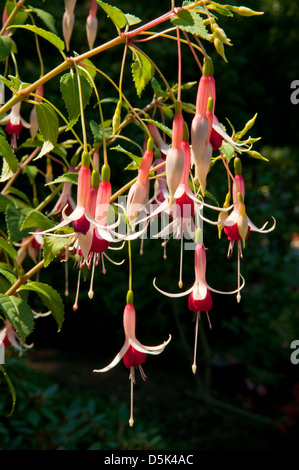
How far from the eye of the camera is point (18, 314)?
0.70 metres

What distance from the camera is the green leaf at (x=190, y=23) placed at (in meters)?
0.53

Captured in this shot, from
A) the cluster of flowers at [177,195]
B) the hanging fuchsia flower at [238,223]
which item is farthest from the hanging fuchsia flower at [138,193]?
the hanging fuchsia flower at [238,223]

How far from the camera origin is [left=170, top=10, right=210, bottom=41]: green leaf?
0.53m

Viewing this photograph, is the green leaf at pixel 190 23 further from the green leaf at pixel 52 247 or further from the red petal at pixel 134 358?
the red petal at pixel 134 358

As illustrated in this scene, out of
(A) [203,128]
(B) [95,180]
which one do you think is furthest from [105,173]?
(A) [203,128]

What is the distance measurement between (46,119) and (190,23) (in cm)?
24

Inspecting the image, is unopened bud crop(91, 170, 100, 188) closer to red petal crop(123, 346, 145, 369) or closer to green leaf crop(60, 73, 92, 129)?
green leaf crop(60, 73, 92, 129)

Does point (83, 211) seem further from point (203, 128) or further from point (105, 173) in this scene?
point (203, 128)

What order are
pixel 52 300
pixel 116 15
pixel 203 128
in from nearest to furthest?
pixel 203 128
pixel 116 15
pixel 52 300

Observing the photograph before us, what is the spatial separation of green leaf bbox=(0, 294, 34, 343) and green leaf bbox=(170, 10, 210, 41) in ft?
1.35

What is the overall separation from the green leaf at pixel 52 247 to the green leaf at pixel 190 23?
28 centimetres
